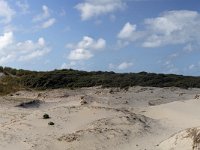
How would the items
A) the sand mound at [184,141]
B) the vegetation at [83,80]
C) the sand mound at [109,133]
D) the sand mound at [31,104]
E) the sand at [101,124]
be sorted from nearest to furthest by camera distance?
the sand mound at [184,141]
the sand at [101,124]
the sand mound at [109,133]
the sand mound at [31,104]
the vegetation at [83,80]

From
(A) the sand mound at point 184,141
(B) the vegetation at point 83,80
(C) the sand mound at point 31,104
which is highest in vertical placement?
(B) the vegetation at point 83,80

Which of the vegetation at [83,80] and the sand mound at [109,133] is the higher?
the vegetation at [83,80]

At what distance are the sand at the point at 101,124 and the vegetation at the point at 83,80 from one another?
5415 mm

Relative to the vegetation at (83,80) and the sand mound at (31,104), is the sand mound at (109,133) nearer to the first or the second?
the sand mound at (31,104)

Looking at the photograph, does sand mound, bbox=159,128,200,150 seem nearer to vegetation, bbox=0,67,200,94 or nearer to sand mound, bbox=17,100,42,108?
sand mound, bbox=17,100,42,108

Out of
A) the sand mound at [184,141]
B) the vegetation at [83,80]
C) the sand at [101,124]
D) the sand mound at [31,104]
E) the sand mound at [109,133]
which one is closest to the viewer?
the sand mound at [184,141]

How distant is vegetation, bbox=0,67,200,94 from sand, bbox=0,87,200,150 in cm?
542

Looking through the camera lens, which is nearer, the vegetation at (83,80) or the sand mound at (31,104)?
the sand mound at (31,104)

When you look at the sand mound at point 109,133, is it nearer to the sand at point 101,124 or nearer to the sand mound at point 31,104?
the sand at point 101,124

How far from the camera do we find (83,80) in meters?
47.3

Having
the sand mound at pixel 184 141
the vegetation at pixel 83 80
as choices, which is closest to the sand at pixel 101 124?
the sand mound at pixel 184 141

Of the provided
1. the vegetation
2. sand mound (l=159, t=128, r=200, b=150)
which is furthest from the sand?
the vegetation

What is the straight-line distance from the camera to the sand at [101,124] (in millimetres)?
22438

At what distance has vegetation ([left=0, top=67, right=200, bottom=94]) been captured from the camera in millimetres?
45469
